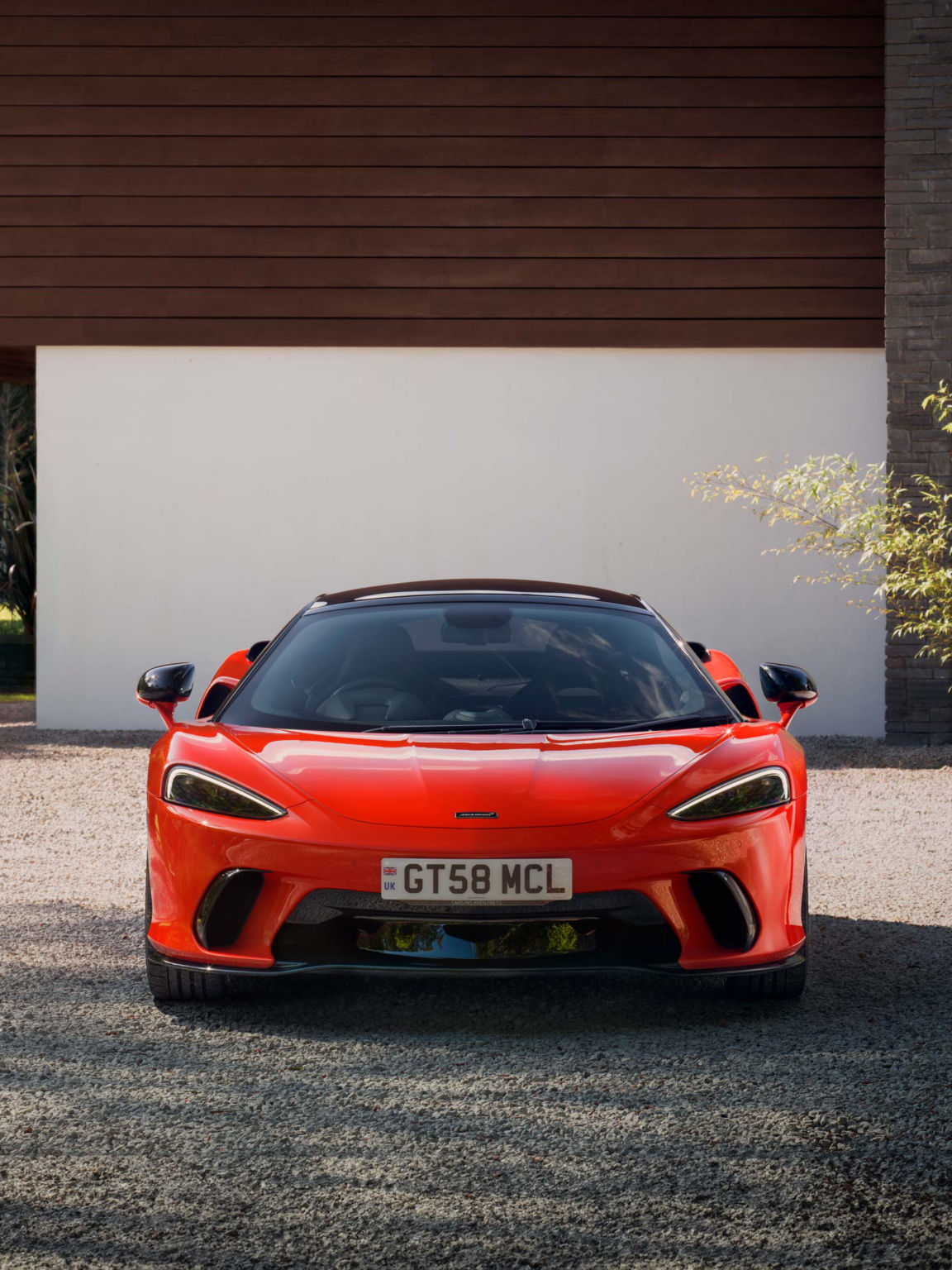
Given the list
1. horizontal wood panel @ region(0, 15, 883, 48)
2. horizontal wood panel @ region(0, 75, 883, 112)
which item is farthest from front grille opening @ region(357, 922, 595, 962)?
horizontal wood panel @ region(0, 15, 883, 48)

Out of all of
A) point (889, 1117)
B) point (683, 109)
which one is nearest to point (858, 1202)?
point (889, 1117)

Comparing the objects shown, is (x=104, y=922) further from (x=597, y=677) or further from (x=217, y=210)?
(x=217, y=210)

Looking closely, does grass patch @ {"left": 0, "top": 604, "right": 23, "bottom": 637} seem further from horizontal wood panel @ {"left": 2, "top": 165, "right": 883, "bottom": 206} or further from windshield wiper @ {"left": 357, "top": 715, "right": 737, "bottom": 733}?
windshield wiper @ {"left": 357, "top": 715, "right": 737, "bottom": 733}

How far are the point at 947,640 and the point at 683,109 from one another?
16.2 feet

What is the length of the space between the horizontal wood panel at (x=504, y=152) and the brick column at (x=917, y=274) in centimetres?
46

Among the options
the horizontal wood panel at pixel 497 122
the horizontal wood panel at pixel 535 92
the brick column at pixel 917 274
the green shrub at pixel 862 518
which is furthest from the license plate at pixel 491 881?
the horizontal wood panel at pixel 535 92

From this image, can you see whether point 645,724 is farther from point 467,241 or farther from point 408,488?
point 467,241

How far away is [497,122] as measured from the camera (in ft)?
38.2

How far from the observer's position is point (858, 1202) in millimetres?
2592

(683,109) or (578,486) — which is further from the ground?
(683,109)

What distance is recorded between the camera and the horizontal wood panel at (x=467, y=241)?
11.6m

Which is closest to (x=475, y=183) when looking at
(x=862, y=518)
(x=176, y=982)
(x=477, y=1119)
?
(x=862, y=518)

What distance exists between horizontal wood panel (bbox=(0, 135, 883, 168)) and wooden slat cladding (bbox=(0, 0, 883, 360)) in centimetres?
2

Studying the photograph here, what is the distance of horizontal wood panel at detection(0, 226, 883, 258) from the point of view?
11.6m
